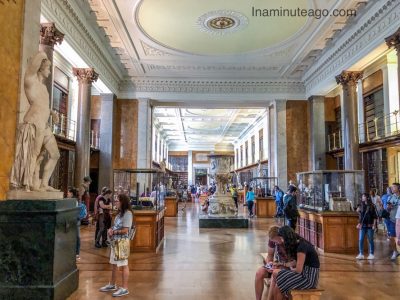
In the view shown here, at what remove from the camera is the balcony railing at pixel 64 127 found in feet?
36.9

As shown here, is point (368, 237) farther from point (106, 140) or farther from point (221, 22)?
point (106, 140)

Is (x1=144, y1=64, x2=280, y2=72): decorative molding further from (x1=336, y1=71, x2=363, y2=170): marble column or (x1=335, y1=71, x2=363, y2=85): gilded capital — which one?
(x1=336, y1=71, x2=363, y2=170): marble column

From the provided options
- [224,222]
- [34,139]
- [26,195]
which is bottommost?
[224,222]

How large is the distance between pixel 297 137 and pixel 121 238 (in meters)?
11.9

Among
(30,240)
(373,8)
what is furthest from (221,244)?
(373,8)

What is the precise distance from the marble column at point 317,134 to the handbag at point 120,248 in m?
11.3

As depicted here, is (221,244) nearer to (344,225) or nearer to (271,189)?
(344,225)

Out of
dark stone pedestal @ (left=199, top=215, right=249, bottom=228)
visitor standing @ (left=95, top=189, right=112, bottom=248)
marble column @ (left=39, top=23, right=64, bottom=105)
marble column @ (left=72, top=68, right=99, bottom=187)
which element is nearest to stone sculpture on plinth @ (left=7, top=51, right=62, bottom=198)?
visitor standing @ (left=95, top=189, right=112, bottom=248)

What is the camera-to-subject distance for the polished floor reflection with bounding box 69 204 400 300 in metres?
4.21

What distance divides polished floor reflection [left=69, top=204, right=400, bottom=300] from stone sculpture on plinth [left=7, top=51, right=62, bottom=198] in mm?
1524

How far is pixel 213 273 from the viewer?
5.13m

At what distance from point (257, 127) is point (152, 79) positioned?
9.99 metres

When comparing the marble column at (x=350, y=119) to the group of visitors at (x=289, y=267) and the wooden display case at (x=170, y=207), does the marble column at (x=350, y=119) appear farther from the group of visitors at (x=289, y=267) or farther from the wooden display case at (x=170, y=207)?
the group of visitors at (x=289, y=267)

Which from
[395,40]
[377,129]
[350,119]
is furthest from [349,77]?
[395,40]
